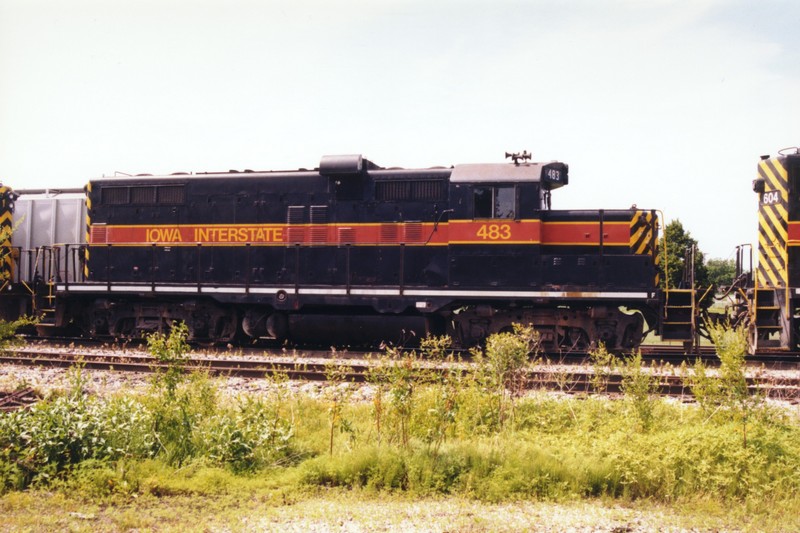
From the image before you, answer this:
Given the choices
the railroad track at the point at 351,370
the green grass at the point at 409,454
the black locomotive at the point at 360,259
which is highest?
the black locomotive at the point at 360,259

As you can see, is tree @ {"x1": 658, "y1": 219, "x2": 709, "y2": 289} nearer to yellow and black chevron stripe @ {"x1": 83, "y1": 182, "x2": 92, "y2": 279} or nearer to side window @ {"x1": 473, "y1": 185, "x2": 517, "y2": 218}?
side window @ {"x1": 473, "y1": 185, "x2": 517, "y2": 218}

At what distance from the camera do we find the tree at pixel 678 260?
1298 centimetres

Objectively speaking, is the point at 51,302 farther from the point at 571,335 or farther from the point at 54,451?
the point at 571,335

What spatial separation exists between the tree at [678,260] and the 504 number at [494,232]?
2.94 m

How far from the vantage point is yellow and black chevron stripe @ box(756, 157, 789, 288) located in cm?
1228

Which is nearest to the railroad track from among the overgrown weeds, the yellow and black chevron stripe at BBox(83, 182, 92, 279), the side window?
the overgrown weeds

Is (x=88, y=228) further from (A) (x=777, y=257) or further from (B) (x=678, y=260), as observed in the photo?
(B) (x=678, y=260)

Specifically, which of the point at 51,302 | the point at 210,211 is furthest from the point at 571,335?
the point at 51,302

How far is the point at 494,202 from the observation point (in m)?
12.7

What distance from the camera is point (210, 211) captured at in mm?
14445

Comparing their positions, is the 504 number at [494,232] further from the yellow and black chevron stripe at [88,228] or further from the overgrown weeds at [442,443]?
the yellow and black chevron stripe at [88,228]

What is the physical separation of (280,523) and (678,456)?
3.78 meters

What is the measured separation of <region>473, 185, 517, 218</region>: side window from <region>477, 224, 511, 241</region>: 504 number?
20 cm

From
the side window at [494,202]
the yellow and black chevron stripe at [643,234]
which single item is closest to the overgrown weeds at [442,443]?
the yellow and black chevron stripe at [643,234]
